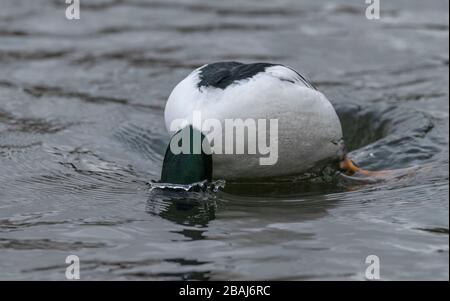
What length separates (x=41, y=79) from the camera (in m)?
9.30

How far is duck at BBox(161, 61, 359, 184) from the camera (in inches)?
226

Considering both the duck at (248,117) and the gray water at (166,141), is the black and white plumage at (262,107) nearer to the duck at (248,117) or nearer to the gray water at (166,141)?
the duck at (248,117)

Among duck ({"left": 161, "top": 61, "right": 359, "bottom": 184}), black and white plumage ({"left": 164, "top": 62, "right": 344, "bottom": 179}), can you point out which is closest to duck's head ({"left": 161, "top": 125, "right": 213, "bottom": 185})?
duck ({"left": 161, "top": 61, "right": 359, "bottom": 184})

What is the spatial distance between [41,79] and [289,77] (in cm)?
392

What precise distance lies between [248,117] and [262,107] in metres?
0.13

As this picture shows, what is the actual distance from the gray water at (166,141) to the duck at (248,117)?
186 millimetres

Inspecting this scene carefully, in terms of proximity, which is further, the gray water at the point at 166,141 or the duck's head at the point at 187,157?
the duck's head at the point at 187,157

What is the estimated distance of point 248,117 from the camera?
19.0ft

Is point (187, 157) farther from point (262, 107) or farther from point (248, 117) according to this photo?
point (262, 107)

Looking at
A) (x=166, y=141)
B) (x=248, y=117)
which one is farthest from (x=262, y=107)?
(x=166, y=141)

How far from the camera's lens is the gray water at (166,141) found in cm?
508

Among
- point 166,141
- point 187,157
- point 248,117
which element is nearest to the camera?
point 187,157

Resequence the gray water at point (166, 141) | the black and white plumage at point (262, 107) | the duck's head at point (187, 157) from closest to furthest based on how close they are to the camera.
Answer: the gray water at point (166, 141) < the duck's head at point (187, 157) < the black and white plumage at point (262, 107)

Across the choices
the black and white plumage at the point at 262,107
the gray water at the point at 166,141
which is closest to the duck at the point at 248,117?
the black and white plumage at the point at 262,107
